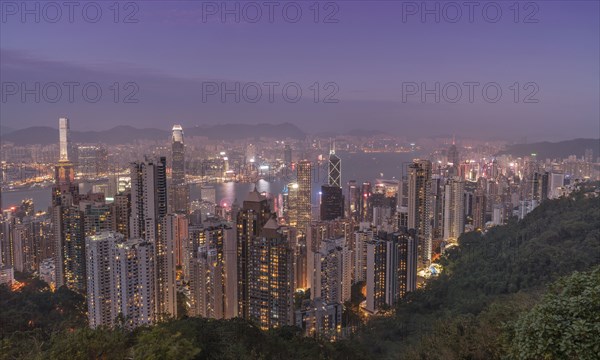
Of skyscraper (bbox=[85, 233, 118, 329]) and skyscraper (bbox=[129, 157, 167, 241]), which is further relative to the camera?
skyscraper (bbox=[129, 157, 167, 241])

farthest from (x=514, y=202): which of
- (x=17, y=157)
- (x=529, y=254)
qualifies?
(x=17, y=157)

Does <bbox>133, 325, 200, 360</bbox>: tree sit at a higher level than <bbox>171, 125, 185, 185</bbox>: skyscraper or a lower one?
lower

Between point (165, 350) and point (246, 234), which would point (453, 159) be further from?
point (165, 350)

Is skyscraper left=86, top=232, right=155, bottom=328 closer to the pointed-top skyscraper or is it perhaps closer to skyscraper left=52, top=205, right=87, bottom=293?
skyscraper left=52, top=205, right=87, bottom=293

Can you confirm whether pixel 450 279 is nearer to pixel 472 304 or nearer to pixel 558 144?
pixel 472 304

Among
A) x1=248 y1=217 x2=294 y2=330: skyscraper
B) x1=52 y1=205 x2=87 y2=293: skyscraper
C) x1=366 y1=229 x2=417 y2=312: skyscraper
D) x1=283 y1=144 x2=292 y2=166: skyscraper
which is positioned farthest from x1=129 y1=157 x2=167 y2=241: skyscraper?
x1=283 y1=144 x2=292 y2=166: skyscraper

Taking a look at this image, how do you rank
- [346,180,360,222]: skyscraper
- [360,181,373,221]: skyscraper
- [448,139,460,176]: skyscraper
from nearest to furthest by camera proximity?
[360,181,373,221]: skyscraper < [346,180,360,222]: skyscraper < [448,139,460,176]: skyscraper

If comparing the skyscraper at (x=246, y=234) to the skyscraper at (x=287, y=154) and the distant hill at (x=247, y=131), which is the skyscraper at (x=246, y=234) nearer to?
the distant hill at (x=247, y=131)
